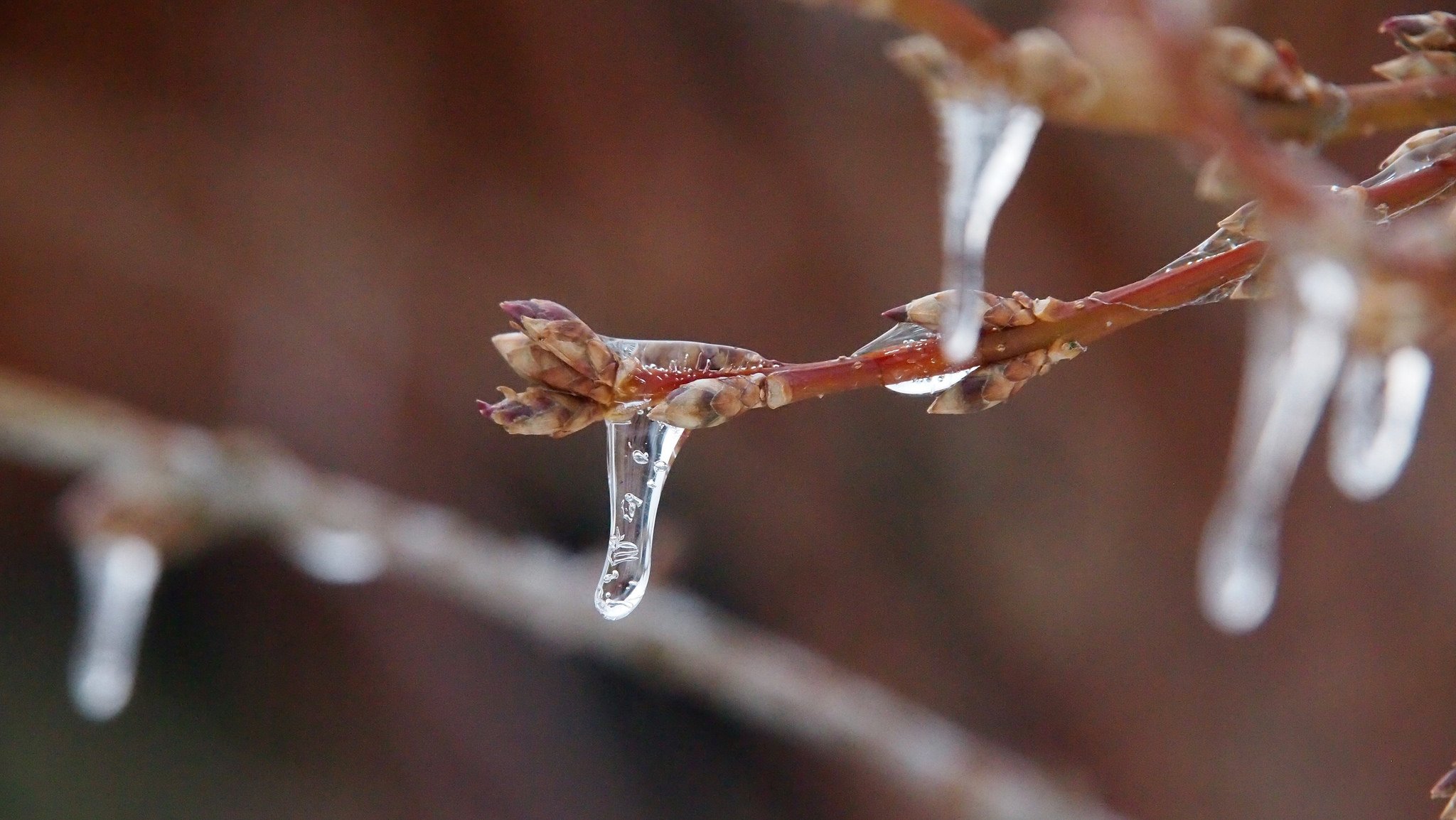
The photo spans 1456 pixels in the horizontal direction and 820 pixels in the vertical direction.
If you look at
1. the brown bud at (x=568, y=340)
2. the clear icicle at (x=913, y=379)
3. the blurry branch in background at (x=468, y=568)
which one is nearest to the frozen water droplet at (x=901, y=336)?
the clear icicle at (x=913, y=379)

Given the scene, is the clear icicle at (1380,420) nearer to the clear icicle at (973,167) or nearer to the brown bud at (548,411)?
the clear icicle at (973,167)

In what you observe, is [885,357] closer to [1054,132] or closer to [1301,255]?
[1301,255]

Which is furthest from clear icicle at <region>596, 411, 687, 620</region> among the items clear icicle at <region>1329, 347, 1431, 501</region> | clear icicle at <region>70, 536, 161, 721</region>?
clear icicle at <region>70, 536, 161, 721</region>

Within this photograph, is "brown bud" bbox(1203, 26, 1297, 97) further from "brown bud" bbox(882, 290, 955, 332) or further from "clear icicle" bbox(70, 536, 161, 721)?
"clear icicle" bbox(70, 536, 161, 721)

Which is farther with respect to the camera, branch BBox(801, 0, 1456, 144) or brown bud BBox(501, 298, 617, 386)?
brown bud BBox(501, 298, 617, 386)

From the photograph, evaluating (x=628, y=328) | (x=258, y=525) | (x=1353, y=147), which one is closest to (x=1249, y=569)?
(x=258, y=525)

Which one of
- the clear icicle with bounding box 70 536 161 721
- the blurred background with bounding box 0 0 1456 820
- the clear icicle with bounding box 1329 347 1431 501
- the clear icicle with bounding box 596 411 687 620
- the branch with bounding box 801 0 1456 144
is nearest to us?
the branch with bounding box 801 0 1456 144
